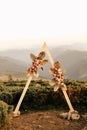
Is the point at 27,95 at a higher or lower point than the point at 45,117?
higher

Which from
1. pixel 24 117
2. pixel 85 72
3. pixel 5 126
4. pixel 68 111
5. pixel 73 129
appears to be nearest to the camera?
pixel 5 126

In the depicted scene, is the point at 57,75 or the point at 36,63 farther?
the point at 36,63

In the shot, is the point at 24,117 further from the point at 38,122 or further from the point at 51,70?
the point at 51,70

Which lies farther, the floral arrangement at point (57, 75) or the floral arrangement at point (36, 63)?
the floral arrangement at point (36, 63)

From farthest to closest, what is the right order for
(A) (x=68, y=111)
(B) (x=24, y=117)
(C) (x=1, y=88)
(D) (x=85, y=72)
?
(D) (x=85, y=72) → (C) (x=1, y=88) → (A) (x=68, y=111) → (B) (x=24, y=117)

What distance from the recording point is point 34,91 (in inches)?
698

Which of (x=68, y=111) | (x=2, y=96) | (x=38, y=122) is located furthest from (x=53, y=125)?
(x=2, y=96)

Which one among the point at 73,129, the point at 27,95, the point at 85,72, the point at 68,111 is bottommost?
the point at 73,129

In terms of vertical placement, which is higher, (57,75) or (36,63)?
(36,63)

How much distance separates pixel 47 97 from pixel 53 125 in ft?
8.81

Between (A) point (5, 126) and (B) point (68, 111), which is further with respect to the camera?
(B) point (68, 111)

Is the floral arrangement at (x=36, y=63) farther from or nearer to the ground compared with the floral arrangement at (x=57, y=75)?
farther from the ground

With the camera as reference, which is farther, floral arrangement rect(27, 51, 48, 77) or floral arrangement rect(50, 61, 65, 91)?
floral arrangement rect(27, 51, 48, 77)

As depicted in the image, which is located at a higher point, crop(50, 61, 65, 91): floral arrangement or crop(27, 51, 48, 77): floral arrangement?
crop(27, 51, 48, 77): floral arrangement
